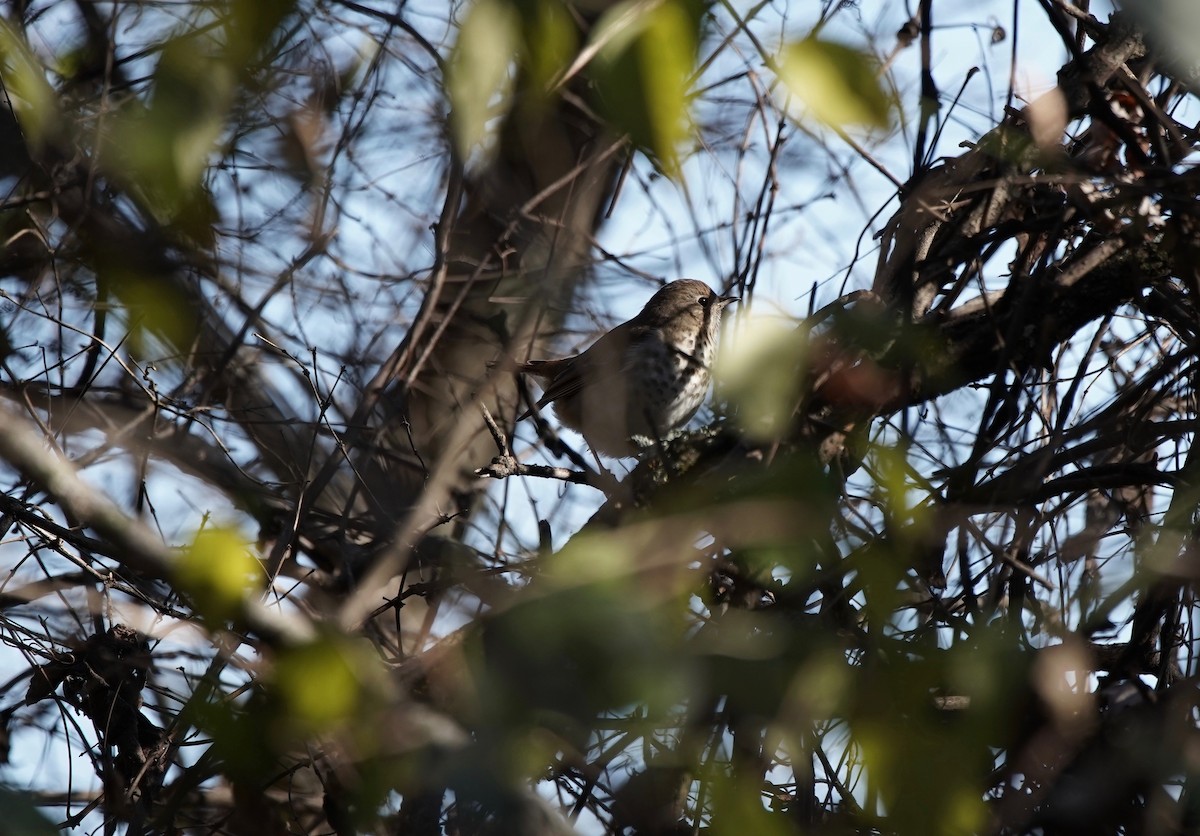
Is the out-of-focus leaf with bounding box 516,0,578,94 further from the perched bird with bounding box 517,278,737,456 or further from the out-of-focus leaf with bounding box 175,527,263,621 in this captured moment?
the perched bird with bounding box 517,278,737,456

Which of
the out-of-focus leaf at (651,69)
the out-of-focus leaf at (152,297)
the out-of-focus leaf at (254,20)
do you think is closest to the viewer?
the out-of-focus leaf at (651,69)

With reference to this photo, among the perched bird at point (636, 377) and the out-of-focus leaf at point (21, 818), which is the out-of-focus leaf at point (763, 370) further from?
the perched bird at point (636, 377)

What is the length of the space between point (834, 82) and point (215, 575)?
2.90 ft

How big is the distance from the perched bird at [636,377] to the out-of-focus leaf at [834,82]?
3178 mm

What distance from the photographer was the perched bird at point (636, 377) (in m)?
4.41

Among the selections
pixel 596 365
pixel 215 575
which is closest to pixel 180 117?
pixel 215 575

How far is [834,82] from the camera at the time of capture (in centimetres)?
104

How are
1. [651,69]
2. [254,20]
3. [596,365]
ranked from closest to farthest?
1. [651,69]
2. [254,20]
3. [596,365]

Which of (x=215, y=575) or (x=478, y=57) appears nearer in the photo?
(x=478, y=57)

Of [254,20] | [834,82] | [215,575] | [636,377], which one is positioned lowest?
[215,575]

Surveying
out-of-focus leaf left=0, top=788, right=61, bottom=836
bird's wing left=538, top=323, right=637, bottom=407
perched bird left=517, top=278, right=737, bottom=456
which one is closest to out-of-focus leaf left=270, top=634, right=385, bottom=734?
out-of-focus leaf left=0, top=788, right=61, bottom=836

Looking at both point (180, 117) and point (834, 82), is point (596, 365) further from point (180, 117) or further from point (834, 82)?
point (834, 82)

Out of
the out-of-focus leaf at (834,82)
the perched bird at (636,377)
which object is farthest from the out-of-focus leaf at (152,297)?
the perched bird at (636,377)

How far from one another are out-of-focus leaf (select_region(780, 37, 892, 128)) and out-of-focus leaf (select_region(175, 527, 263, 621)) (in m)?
0.83
